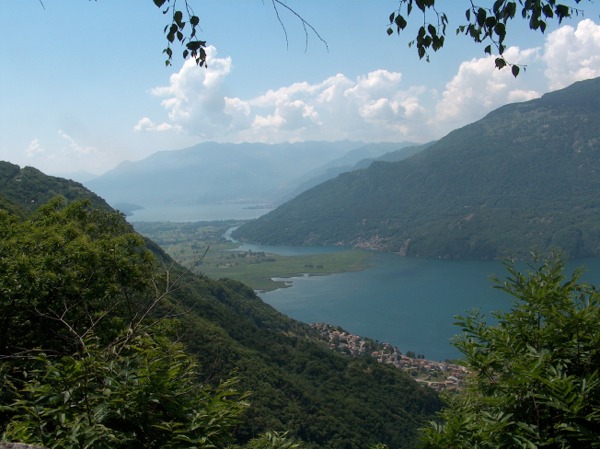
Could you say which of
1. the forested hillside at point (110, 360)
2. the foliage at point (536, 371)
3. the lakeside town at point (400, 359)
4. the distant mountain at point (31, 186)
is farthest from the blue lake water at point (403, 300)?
the foliage at point (536, 371)

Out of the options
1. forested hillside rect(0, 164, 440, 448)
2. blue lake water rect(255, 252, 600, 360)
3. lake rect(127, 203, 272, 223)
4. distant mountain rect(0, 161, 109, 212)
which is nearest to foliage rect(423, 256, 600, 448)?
forested hillside rect(0, 164, 440, 448)

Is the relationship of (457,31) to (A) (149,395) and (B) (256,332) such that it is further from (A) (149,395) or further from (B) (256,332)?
(B) (256,332)

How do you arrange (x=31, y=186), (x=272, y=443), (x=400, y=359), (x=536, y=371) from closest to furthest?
1. (x=536, y=371)
2. (x=272, y=443)
3. (x=31, y=186)
4. (x=400, y=359)

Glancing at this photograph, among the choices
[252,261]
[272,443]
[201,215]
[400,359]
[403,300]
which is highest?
[272,443]

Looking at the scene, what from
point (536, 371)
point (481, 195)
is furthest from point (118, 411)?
point (481, 195)

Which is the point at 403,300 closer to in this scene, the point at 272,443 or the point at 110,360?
the point at 272,443

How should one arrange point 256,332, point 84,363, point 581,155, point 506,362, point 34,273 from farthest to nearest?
point 581,155 < point 256,332 < point 34,273 < point 506,362 < point 84,363

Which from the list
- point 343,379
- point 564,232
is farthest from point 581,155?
point 343,379
